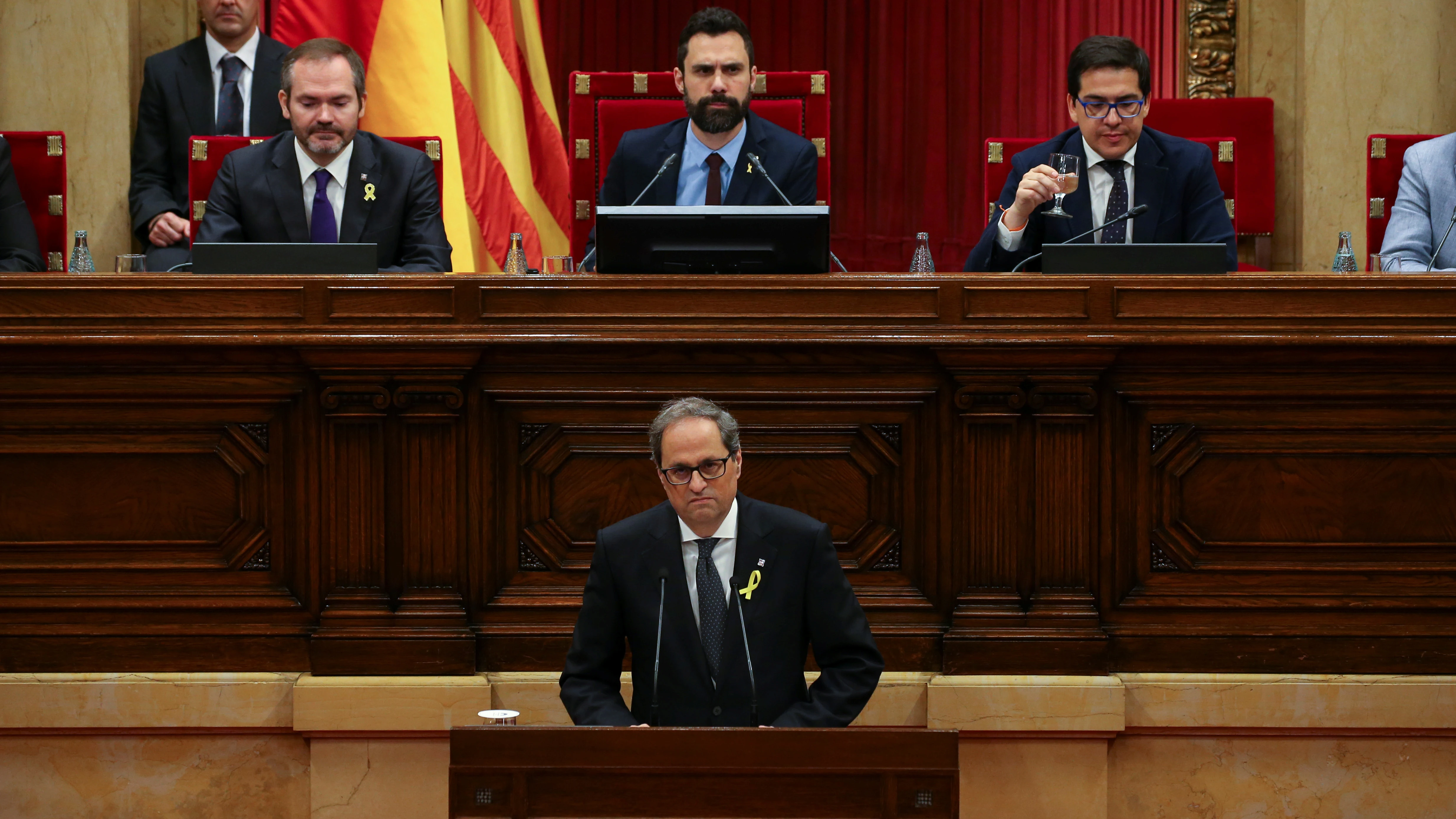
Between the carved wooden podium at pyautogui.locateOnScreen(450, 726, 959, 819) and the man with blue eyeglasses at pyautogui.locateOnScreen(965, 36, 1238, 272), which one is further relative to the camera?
the man with blue eyeglasses at pyautogui.locateOnScreen(965, 36, 1238, 272)

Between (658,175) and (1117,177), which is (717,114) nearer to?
(658,175)

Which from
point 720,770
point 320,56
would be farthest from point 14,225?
point 720,770

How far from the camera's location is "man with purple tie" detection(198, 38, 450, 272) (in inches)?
135

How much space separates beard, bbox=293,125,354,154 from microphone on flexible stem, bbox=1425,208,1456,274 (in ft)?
8.11

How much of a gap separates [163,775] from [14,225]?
1660 millimetres

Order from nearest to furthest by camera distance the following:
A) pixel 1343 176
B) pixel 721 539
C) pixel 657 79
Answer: pixel 721 539, pixel 657 79, pixel 1343 176

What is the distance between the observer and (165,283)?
2779mm

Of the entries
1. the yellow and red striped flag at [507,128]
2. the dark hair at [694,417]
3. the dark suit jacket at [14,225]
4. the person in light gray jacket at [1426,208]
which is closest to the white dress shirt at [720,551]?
the dark hair at [694,417]

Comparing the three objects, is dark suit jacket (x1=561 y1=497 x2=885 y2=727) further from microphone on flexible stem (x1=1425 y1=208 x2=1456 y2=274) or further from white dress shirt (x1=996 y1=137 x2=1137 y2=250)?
microphone on flexible stem (x1=1425 y1=208 x2=1456 y2=274)

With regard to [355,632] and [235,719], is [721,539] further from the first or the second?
[235,719]

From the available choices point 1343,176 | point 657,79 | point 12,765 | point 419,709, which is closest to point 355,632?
point 419,709

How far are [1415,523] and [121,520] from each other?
2525 mm

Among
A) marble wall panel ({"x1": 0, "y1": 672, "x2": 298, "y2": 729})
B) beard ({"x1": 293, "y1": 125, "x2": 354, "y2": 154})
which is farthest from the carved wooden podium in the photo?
beard ({"x1": 293, "y1": 125, "x2": 354, "y2": 154})

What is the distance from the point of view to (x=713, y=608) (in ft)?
7.50
